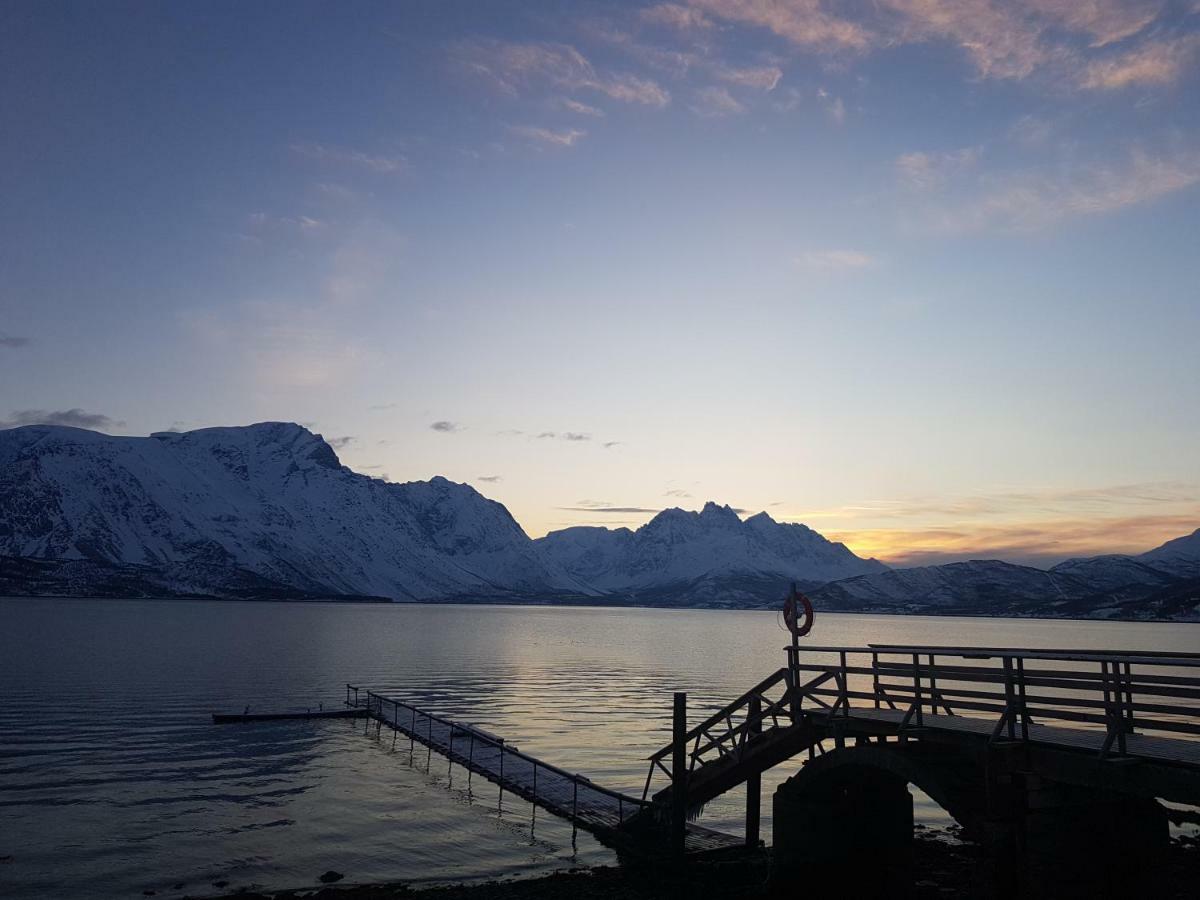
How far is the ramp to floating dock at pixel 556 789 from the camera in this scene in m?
28.8

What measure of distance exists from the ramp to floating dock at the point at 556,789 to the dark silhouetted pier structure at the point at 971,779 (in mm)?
140

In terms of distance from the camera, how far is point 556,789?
35.9 m

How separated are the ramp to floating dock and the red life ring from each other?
8330mm

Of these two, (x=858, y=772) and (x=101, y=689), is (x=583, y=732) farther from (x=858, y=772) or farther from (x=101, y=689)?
(x=101, y=689)

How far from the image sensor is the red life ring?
77.3ft

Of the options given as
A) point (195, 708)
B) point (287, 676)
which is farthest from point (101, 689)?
point (287, 676)

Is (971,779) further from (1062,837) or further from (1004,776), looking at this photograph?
(1004,776)

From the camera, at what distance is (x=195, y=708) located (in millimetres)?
61781

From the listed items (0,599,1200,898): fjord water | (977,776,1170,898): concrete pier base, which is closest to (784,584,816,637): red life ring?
(977,776,1170,898): concrete pier base

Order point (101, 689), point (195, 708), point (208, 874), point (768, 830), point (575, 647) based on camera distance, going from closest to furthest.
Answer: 1. point (208, 874)
2. point (768, 830)
3. point (195, 708)
4. point (101, 689)
5. point (575, 647)

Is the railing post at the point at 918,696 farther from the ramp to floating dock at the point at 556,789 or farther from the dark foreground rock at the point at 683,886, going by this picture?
the ramp to floating dock at the point at 556,789

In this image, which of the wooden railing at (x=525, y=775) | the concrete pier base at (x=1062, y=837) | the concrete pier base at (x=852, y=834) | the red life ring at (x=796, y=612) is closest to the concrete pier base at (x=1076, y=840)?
the concrete pier base at (x=1062, y=837)

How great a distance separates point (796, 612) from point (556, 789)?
16612mm

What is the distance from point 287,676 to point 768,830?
68.1 metres
